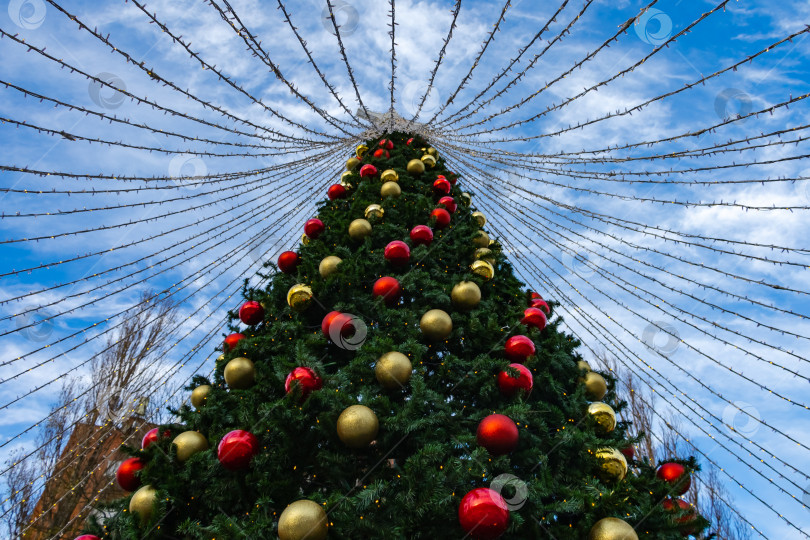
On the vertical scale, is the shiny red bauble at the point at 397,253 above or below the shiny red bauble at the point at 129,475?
above

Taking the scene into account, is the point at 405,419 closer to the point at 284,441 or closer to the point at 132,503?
the point at 284,441

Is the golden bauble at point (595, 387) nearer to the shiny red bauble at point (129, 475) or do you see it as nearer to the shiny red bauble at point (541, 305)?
the shiny red bauble at point (541, 305)

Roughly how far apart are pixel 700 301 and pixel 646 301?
49 cm

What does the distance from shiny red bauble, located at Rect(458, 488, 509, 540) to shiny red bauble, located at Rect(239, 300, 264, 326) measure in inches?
92.5

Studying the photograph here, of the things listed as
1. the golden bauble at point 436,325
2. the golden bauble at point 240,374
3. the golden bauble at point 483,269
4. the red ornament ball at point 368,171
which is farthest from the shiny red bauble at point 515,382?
the red ornament ball at point 368,171

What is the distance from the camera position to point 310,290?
3.10 meters

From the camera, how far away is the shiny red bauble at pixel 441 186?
15.0ft

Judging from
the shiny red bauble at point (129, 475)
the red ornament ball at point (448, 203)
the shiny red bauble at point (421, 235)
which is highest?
the red ornament ball at point (448, 203)

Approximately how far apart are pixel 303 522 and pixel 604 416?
1.86m

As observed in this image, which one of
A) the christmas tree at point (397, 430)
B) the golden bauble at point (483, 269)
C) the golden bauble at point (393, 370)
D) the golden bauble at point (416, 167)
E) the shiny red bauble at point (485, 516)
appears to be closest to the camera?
the shiny red bauble at point (485, 516)

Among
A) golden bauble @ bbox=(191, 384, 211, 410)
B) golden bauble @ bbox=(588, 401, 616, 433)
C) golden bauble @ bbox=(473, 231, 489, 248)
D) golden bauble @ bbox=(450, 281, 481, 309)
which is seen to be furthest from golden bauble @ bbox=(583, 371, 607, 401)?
golden bauble @ bbox=(191, 384, 211, 410)

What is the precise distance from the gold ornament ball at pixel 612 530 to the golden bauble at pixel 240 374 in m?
2.13

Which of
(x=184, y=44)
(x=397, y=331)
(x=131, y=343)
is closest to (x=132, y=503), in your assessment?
(x=397, y=331)

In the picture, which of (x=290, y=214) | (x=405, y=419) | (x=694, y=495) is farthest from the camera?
(x=694, y=495)
